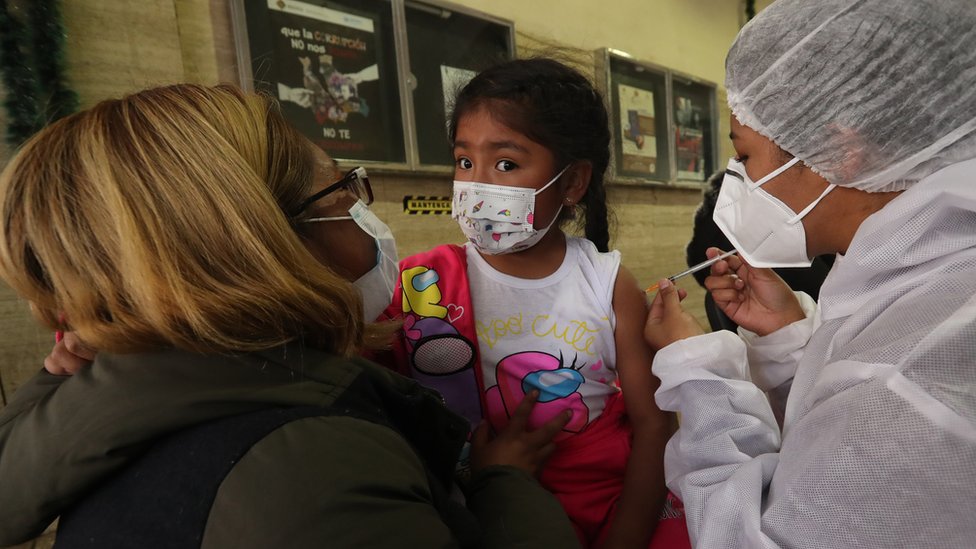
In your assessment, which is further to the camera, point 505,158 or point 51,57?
point 51,57

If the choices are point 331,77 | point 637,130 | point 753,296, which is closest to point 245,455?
point 753,296

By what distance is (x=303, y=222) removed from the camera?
83 cm

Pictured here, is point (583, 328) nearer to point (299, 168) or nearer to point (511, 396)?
point (511, 396)

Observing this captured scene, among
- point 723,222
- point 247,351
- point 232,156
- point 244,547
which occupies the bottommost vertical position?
point 244,547

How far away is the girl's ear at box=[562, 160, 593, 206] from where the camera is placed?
1.32 meters

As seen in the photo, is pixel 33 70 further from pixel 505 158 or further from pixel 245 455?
pixel 245 455

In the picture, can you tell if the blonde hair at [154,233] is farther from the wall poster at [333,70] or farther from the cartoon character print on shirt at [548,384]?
the wall poster at [333,70]

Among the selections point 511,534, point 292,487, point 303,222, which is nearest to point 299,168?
point 303,222

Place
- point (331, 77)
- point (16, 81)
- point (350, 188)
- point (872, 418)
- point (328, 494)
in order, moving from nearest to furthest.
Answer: point (328, 494) → point (872, 418) → point (350, 188) → point (16, 81) → point (331, 77)

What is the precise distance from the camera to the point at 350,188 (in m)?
0.94

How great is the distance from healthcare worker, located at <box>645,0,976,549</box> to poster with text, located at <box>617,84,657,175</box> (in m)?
1.89

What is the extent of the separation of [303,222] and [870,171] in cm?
95

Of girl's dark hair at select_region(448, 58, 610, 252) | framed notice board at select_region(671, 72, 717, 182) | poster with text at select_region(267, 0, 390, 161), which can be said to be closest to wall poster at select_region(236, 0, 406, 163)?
poster with text at select_region(267, 0, 390, 161)

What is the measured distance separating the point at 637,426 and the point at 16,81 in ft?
5.80
